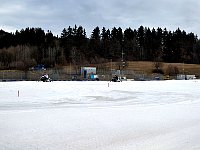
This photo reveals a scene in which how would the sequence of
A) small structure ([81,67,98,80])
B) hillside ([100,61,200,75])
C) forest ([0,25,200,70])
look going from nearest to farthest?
small structure ([81,67,98,80])
hillside ([100,61,200,75])
forest ([0,25,200,70])

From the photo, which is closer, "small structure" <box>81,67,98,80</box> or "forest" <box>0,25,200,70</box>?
"small structure" <box>81,67,98,80</box>

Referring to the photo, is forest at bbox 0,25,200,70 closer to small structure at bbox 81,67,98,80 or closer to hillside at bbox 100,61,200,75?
hillside at bbox 100,61,200,75

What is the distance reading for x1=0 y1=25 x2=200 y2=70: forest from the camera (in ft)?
427

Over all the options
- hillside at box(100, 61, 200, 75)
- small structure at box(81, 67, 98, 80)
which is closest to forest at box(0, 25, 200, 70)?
hillside at box(100, 61, 200, 75)

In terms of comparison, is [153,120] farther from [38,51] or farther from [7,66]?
[38,51]

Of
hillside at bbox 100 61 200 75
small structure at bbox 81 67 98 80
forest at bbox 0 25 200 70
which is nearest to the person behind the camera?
small structure at bbox 81 67 98 80

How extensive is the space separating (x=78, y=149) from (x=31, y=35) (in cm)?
14221

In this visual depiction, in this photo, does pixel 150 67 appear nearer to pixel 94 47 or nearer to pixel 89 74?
pixel 94 47

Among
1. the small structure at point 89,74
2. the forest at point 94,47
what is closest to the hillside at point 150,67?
the forest at point 94,47

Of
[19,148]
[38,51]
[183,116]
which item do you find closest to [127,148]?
[19,148]

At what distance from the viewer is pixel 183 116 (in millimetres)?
13461

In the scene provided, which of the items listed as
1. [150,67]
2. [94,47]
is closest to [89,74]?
[150,67]

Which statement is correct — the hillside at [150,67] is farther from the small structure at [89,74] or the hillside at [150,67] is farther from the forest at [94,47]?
the small structure at [89,74]

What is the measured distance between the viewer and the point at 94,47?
15112 centimetres
